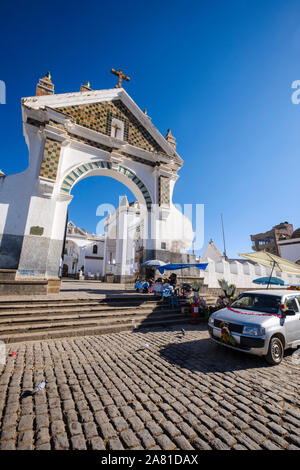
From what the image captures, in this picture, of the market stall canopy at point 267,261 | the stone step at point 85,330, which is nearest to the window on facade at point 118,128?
the market stall canopy at point 267,261

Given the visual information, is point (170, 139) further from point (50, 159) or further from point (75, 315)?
point (75, 315)

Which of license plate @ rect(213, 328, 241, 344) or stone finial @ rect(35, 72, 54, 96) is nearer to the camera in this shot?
license plate @ rect(213, 328, 241, 344)

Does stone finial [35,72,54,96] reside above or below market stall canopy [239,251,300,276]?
above

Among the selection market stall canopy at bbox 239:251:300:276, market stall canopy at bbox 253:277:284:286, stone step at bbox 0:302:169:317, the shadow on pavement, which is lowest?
the shadow on pavement

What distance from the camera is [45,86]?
33.6 ft

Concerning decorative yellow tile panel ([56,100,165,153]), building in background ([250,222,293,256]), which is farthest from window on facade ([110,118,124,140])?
building in background ([250,222,293,256])

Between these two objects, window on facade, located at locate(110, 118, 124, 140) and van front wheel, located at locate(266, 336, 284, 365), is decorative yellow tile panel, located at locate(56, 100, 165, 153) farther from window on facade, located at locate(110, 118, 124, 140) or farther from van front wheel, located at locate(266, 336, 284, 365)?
van front wheel, located at locate(266, 336, 284, 365)

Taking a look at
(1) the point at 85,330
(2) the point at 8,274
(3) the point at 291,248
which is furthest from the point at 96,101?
(3) the point at 291,248

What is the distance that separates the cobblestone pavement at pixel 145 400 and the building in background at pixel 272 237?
39922 millimetres

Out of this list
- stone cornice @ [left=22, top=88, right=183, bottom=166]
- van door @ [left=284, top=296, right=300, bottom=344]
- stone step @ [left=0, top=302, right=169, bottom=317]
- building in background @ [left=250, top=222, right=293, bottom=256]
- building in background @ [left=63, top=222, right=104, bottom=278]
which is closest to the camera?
van door @ [left=284, top=296, right=300, bottom=344]

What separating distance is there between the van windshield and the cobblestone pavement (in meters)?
1.21

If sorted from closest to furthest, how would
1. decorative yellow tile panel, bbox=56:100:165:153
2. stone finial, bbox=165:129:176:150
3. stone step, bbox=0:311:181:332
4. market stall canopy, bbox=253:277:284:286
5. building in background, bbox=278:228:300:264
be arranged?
stone step, bbox=0:311:181:332
decorative yellow tile panel, bbox=56:100:165:153
market stall canopy, bbox=253:277:284:286
stone finial, bbox=165:129:176:150
building in background, bbox=278:228:300:264

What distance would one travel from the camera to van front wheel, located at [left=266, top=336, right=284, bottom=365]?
14.2 ft
